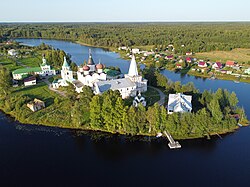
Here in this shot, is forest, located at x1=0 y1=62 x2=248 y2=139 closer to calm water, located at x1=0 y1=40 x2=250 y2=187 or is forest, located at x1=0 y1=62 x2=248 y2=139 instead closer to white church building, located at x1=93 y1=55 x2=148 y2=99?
calm water, located at x1=0 y1=40 x2=250 y2=187

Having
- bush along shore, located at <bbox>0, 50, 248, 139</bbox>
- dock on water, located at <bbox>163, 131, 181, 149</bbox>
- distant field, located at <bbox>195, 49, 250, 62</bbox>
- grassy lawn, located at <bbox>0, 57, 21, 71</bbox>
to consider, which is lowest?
dock on water, located at <bbox>163, 131, 181, 149</bbox>

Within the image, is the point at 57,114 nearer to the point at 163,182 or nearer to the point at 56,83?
the point at 56,83

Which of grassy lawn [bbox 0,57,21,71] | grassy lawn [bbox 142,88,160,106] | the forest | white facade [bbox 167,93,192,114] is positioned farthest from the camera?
grassy lawn [bbox 0,57,21,71]

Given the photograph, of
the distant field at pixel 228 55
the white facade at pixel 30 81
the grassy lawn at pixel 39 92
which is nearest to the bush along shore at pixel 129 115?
the grassy lawn at pixel 39 92

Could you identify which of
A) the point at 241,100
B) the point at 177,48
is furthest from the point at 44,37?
the point at 241,100

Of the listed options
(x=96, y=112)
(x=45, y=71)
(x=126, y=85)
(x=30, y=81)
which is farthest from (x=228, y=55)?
(x=96, y=112)

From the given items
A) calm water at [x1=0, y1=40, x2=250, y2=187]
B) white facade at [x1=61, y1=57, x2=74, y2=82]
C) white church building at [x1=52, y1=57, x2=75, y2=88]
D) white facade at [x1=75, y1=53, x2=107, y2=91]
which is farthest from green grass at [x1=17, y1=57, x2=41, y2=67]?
calm water at [x1=0, y1=40, x2=250, y2=187]
